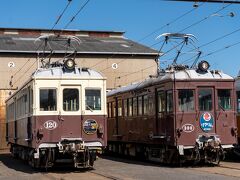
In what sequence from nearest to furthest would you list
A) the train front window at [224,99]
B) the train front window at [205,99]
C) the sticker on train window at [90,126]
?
1. the sticker on train window at [90,126]
2. the train front window at [205,99]
3. the train front window at [224,99]

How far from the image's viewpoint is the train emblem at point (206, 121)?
734 inches

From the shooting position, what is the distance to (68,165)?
65.1 feet

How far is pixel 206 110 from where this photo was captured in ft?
61.8

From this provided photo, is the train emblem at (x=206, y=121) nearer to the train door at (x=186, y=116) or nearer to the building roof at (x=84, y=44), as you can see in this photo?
the train door at (x=186, y=116)

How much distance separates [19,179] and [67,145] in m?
2.15

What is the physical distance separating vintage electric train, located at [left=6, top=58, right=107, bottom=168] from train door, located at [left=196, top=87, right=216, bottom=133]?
3515mm

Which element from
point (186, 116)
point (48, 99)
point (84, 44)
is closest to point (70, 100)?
point (48, 99)

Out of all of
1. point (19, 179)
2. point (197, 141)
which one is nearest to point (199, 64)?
point (197, 141)

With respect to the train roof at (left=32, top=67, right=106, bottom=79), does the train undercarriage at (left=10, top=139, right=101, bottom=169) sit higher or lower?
lower

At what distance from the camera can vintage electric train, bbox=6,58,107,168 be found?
17.1 m

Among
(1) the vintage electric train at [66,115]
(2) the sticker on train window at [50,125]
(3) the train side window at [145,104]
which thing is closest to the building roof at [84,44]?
(3) the train side window at [145,104]

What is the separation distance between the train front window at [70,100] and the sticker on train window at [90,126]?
0.57 m

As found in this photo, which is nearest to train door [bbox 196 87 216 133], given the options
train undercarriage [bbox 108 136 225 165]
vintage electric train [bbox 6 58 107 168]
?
train undercarriage [bbox 108 136 225 165]

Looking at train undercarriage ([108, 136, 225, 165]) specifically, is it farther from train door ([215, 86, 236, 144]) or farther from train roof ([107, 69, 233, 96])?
train roof ([107, 69, 233, 96])
